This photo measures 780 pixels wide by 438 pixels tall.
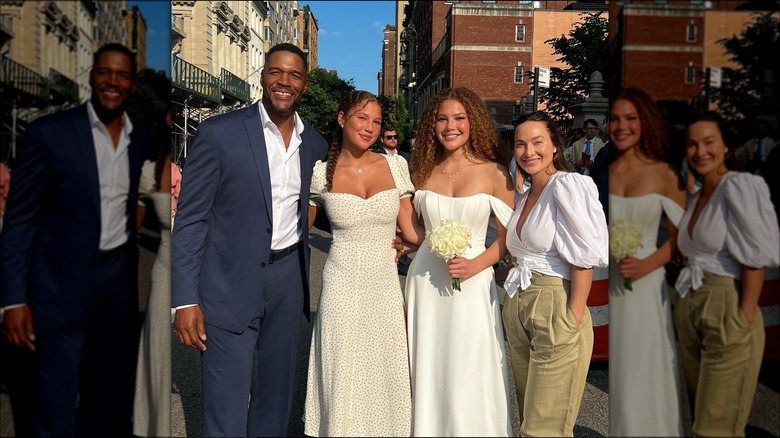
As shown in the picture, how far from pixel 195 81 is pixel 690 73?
2728 mm

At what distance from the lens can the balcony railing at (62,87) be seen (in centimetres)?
203

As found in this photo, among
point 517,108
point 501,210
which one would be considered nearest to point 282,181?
point 501,210

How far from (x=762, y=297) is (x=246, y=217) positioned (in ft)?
7.78

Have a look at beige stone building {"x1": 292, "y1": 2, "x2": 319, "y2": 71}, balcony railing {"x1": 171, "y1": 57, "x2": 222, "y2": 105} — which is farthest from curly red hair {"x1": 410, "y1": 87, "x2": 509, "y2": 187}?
balcony railing {"x1": 171, "y1": 57, "x2": 222, "y2": 105}

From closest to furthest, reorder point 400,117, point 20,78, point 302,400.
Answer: point 20,78
point 400,117
point 302,400

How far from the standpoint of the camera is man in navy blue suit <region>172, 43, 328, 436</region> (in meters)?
3.41

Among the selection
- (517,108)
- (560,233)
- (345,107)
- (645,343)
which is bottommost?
(645,343)

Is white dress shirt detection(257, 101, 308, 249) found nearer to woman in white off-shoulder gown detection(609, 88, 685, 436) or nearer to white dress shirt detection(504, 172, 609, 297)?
white dress shirt detection(504, 172, 609, 297)

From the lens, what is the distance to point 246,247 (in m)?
3.45

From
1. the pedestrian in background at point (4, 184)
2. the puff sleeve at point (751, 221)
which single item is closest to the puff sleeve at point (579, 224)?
the puff sleeve at point (751, 221)

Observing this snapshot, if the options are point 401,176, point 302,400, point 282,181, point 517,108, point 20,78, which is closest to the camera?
point 20,78

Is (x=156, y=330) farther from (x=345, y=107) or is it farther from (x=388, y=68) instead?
(x=388, y=68)

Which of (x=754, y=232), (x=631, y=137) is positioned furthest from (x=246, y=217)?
(x=754, y=232)

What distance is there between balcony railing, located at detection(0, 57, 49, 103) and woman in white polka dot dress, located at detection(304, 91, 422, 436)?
1.74 m
